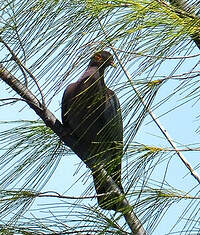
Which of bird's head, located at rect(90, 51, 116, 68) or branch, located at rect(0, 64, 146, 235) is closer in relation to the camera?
bird's head, located at rect(90, 51, 116, 68)

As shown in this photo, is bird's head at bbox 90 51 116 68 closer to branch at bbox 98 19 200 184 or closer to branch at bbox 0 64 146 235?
branch at bbox 98 19 200 184

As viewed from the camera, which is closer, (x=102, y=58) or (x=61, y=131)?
(x=102, y=58)

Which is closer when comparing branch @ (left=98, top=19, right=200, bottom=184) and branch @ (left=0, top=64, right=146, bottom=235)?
branch @ (left=98, top=19, right=200, bottom=184)

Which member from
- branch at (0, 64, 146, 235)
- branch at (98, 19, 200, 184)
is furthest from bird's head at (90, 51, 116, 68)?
branch at (0, 64, 146, 235)

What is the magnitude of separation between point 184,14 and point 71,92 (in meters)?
1.38

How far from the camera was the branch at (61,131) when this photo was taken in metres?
1.90

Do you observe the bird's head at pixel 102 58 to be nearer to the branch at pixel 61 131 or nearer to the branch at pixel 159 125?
the branch at pixel 159 125

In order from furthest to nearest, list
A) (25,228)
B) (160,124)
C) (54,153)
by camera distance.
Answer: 1. (54,153)
2. (160,124)
3. (25,228)

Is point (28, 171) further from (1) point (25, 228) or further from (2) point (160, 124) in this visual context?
(2) point (160, 124)

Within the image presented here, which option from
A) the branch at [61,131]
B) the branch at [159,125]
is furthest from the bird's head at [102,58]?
the branch at [61,131]

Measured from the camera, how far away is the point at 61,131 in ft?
7.34

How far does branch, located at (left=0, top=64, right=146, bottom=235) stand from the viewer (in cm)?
190

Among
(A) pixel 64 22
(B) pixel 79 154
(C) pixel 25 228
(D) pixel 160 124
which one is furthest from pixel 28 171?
(A) pixel 64 22

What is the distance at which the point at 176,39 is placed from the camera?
1539 mm
